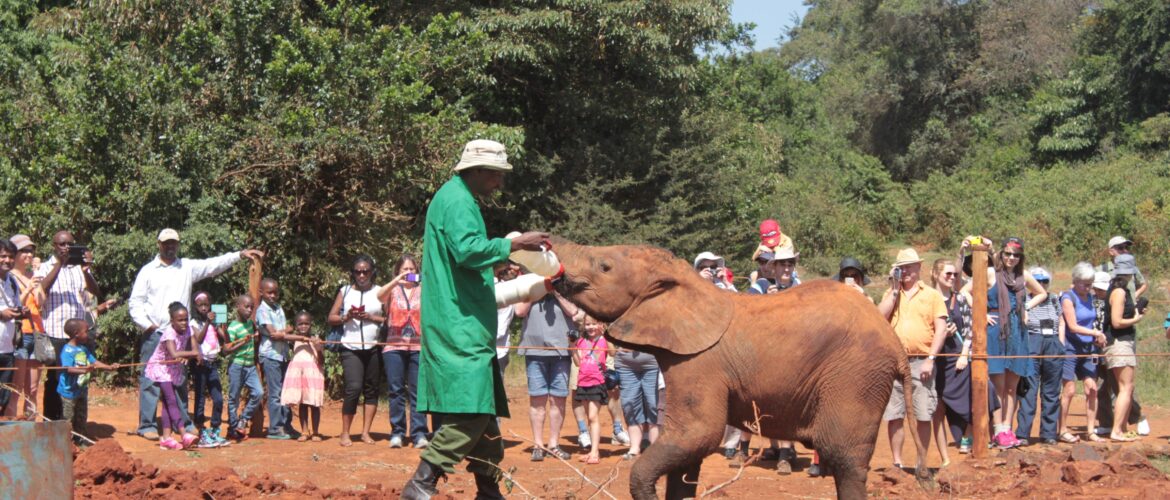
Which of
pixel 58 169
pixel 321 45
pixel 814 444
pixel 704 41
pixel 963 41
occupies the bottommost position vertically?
pixel 814 444

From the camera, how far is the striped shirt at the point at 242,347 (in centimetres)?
1110

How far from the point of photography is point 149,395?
1074 centimetres

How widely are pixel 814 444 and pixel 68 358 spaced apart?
6659 mm

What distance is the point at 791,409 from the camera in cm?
664

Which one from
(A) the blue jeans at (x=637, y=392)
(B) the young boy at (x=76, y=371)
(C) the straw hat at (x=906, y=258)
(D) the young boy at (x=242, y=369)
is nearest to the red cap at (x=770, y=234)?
(C) the straw hat at (x=906, y=258)

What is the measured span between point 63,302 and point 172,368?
109 cm

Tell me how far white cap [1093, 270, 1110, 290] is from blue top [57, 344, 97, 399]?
960 cm

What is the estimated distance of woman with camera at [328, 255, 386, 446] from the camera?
11.1m

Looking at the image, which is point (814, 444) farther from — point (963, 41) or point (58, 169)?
point (963, 41)

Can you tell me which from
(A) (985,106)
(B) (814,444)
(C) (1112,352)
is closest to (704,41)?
(C) (1112,352)

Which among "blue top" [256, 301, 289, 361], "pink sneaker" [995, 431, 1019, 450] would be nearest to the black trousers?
"blue top" [256, 301, 289, 361]

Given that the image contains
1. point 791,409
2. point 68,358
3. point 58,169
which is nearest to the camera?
point 791,409

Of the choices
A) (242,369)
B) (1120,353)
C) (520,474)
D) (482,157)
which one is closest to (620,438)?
(520,474)

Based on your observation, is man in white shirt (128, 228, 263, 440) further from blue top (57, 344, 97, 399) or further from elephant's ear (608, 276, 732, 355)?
elephant's ear (608, 276, 732, 355)
